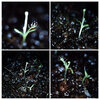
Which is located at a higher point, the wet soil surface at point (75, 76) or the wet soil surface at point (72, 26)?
the wet soil surface at point (72, 26)

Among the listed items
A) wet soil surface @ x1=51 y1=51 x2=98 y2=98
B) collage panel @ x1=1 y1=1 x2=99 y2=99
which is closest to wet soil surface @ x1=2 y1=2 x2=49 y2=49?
collage panel @ x1=1 y1=1 x2=99 y2=99

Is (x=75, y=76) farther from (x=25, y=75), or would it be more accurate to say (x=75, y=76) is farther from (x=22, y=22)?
(x=22, y=22)

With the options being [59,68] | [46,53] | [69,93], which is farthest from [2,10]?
[69,93]

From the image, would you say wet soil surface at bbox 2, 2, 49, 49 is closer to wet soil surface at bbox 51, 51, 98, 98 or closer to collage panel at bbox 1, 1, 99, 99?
collage panel at bbox 1, 1, 99, 99

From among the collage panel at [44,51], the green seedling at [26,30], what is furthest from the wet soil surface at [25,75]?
the green seedling at [26,30]

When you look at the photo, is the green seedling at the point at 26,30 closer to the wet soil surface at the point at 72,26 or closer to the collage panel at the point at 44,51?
the collage panel at the point at 44,51

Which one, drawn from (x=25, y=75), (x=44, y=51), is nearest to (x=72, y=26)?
(x=44, y=51)
